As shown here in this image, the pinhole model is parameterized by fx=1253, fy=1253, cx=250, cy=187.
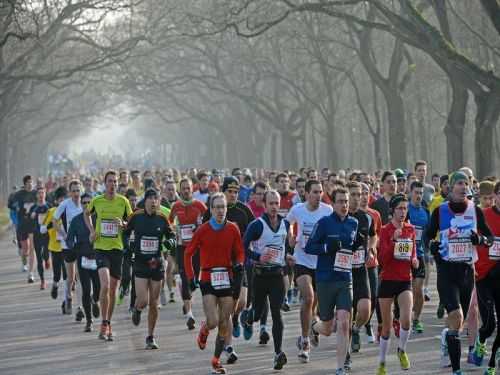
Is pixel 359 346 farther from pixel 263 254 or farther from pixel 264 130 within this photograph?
pixel 264 130

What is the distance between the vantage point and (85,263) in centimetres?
1534

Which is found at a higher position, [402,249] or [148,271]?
[402,249]

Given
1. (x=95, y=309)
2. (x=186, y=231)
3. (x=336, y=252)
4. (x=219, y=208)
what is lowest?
(x=95, y=309)

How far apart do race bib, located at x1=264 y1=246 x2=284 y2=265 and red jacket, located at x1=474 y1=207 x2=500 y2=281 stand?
2036 mm

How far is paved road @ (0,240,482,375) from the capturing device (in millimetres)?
11875

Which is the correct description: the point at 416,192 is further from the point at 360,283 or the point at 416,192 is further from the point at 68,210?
the point at 68,210

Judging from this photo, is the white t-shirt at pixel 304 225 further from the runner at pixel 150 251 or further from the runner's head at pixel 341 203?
the runner's head at pixel 341 203

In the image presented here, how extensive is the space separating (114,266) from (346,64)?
1297 inches

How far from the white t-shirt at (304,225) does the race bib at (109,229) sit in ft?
9.29

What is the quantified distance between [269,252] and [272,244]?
141 millimetres

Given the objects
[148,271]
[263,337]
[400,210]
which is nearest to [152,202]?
[148,271]

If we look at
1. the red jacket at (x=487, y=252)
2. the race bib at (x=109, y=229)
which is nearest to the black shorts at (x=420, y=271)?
the red jacket at (x=487, y=252)

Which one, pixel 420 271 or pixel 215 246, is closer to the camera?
pixel 215 246

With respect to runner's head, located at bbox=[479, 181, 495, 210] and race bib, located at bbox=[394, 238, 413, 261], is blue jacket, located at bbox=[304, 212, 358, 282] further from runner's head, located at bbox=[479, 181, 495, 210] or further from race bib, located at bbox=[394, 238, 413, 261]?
runner's head, located at bbox=[479, 181, 495, 210]
